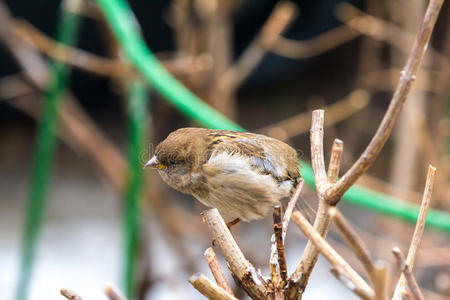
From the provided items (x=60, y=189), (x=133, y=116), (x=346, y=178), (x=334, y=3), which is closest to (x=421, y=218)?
(x=346, y=178)

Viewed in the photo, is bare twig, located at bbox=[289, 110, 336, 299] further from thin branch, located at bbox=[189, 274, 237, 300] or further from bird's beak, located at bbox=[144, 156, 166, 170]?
bird's beak, located at bbox=[144, 156, 166, 170]

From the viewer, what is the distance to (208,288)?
0.54 metres

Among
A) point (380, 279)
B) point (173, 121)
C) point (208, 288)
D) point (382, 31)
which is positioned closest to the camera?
point (380, 279)

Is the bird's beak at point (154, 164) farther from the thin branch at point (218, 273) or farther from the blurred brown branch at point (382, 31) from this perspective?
the blurred brown branch at point (382, 31)

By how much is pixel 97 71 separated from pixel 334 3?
2.50m

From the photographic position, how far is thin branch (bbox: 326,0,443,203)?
18.4 inches

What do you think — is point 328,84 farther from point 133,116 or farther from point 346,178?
point 346,178

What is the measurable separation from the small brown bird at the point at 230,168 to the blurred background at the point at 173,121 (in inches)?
2.8

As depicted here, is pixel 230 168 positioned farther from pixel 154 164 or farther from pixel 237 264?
pixel 237 264

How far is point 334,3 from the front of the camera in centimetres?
437

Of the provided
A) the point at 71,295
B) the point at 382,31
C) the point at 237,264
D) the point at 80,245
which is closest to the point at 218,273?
the point at 237,264

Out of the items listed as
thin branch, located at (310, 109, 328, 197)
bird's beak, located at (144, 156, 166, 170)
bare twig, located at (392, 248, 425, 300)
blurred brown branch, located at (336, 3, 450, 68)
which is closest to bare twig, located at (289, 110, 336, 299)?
thin branch, located at (310, 109, 328, 197)

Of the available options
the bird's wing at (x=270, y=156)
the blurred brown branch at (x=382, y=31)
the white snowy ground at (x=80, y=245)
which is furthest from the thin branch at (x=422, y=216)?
the white snowy ground at (x=80, y=245)

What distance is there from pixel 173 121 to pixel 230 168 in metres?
3.71
